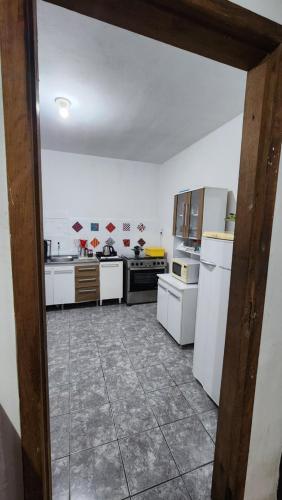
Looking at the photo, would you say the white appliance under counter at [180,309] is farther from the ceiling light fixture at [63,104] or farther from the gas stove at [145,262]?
the ceiling light fixture at [63,104]

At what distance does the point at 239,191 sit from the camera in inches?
37.3

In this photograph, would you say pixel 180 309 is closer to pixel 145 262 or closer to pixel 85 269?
pixel 145 262

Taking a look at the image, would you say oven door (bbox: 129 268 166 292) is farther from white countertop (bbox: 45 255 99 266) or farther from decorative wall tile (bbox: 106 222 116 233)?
decorative wall tile (bbox: 106 222 116 233)

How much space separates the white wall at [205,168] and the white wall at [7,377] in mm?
2444

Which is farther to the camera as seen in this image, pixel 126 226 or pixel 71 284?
pixel 126 226

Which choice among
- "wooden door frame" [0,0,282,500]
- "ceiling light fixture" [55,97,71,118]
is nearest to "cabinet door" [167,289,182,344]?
"wooden door frame" [0,0,282,500]

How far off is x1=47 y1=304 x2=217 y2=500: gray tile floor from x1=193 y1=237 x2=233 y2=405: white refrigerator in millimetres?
197

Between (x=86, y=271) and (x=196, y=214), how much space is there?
199 cm

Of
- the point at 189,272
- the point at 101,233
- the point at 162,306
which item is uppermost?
the point at 101,233

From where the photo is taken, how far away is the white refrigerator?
5.41 ft

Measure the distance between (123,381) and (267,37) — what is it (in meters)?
2.41

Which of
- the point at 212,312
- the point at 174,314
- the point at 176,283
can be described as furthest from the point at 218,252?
the point at 174,314

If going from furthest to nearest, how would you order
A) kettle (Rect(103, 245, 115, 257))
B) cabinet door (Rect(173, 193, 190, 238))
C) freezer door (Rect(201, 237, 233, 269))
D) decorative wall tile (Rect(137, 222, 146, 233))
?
decorative wall tile (Rect(137, 222, 146, 233)) → kettle (Rect(103, 245, 115, 257)) → cabinet door (Rect(173, 193, 190, 238)) → freezer door (Rect(201, 237, 233, 269))

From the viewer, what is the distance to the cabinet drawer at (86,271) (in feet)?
11.6
